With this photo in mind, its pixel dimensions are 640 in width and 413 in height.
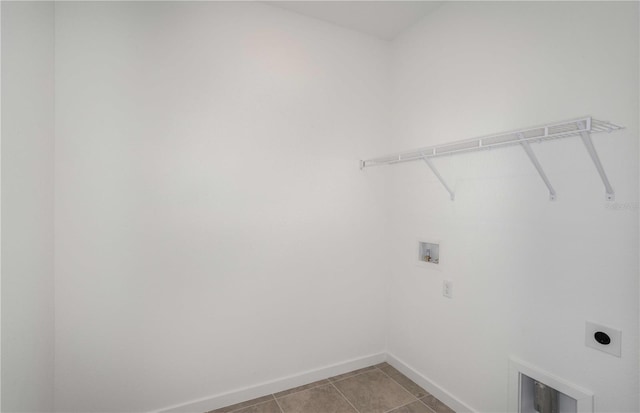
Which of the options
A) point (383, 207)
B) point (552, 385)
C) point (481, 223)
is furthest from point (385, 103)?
point (552, 385)

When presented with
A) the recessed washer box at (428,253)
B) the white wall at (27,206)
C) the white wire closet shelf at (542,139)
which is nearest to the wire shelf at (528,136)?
the white wire closet shelf at (542,139)

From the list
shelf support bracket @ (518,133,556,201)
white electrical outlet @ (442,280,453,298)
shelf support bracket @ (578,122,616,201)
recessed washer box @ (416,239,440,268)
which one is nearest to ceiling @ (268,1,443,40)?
shelf support bracket @ (518,133,556,201)

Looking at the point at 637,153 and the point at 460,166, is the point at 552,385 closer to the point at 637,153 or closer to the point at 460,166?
the point at 637,153

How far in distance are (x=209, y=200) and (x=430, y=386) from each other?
2.00 metres

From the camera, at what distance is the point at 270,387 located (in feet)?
6.80

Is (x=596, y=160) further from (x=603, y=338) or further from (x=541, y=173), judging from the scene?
(x=603, y=338)

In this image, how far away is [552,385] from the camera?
143cm

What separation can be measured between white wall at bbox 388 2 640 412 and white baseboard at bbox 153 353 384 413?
0.34 metres

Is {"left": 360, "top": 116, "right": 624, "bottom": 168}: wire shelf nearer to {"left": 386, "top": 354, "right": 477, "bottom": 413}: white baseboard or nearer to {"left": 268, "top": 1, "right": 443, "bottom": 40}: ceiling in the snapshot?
{"left": 268, "top": 1, "right": 443, "bottom": 40}: ceiling

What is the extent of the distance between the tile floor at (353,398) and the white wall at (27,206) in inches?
41.3

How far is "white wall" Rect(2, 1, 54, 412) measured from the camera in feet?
3.67

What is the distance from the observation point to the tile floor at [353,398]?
75.4 inches

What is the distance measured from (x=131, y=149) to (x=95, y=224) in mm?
464

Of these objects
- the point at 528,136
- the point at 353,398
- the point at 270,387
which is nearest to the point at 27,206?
the point at 270,387
